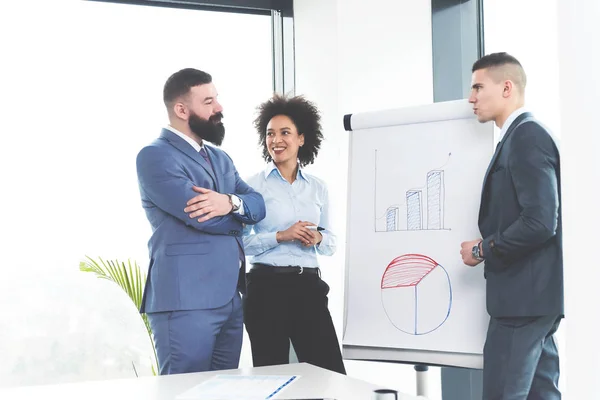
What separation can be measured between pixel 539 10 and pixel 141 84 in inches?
86.7

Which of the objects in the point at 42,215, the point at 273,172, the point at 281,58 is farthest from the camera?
the point at 281,58

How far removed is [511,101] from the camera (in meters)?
2.73

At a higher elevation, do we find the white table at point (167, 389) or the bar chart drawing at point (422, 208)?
the bar chart drawing at point (422, 208)

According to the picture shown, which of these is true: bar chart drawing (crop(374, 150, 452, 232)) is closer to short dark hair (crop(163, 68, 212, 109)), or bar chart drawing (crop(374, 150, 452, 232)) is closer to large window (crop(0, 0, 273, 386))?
short dark hair (crop(163, 68, 212, 109))

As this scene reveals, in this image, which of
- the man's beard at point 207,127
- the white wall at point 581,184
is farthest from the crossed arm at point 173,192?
the white wall at point 581,184

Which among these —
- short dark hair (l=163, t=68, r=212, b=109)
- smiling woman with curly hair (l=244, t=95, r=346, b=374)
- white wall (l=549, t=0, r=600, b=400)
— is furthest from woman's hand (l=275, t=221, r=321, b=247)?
white wall (l=549, t=0, r=600, b=400)

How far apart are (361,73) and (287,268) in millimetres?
1358

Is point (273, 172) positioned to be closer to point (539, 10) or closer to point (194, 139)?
point (194, 139)

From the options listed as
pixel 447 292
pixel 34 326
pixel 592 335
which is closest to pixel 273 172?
pixel 447 292

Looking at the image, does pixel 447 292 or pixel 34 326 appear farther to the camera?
pixel 34 326

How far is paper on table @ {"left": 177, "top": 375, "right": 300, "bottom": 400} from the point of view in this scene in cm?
176

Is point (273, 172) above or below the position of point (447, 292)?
above

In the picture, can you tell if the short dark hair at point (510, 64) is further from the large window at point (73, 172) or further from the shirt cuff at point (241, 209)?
the large window at point (73, 172)

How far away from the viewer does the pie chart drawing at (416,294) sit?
285cm
